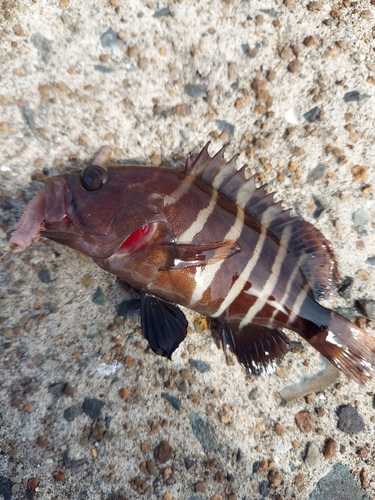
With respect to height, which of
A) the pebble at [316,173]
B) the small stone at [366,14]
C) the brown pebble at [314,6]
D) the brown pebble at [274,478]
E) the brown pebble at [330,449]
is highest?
the small stone at [366,14]

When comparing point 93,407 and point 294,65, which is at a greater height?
point 294,65

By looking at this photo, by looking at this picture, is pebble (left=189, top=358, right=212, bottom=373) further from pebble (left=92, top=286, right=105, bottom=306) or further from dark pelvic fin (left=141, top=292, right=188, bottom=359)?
pebble (left=92, top=286, right=105, bottom=306)

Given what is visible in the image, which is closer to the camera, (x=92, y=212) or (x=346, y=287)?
(x=92, y=212)

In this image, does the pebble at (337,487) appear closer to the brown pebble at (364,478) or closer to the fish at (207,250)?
the brown pebble at (364,478)

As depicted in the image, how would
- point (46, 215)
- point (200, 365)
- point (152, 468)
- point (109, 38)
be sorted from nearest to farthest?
1. point (46, 215)
2. point (152, 468)
3. point (109, 38)
4. point (200, 365)

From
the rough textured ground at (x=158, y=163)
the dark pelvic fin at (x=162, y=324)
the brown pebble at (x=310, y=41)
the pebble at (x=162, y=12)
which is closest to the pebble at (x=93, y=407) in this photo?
the rough textured ground at (x=158, y=163)

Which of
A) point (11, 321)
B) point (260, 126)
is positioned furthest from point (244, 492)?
point (260, 126)

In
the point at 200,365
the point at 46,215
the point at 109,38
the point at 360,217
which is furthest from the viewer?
the point at 360,217

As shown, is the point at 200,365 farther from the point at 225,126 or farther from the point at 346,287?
the point at 225,126

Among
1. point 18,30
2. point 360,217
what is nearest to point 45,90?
point 18,30
